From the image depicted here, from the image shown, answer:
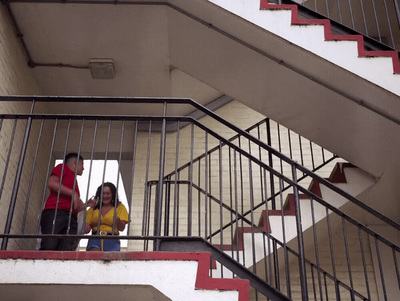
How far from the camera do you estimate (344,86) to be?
574 cm

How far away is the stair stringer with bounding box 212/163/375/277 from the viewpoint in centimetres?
616

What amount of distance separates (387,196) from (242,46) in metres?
2.95

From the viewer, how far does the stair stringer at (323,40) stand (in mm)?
5391

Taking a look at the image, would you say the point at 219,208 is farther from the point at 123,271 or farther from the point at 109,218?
the point at 123,271

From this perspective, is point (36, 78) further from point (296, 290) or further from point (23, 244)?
point (296, 290)

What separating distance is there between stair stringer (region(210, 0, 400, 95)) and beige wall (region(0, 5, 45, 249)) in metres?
2.66

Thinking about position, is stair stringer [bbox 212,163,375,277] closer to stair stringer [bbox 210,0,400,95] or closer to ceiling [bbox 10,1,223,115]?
stair stringer [bbox 210,0,400,95]

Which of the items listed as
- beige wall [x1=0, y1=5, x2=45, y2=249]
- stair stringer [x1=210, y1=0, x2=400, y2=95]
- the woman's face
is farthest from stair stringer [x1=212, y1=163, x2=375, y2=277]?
beige wall [x1=0, y1=5, x2=45, y2=249]

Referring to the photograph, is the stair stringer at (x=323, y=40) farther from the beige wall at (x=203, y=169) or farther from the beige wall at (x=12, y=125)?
the beige wall at (x=203, y=169)

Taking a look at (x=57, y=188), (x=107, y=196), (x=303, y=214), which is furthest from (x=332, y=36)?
(x=57, y=188)

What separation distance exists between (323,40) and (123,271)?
3.43 m

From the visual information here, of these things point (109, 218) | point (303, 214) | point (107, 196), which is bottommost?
point (109, 218)

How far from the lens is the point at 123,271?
11.4 feet

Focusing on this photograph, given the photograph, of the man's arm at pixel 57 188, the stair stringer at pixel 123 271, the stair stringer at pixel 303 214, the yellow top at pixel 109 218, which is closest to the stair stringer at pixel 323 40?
the stair stringer at pixel 303 214
